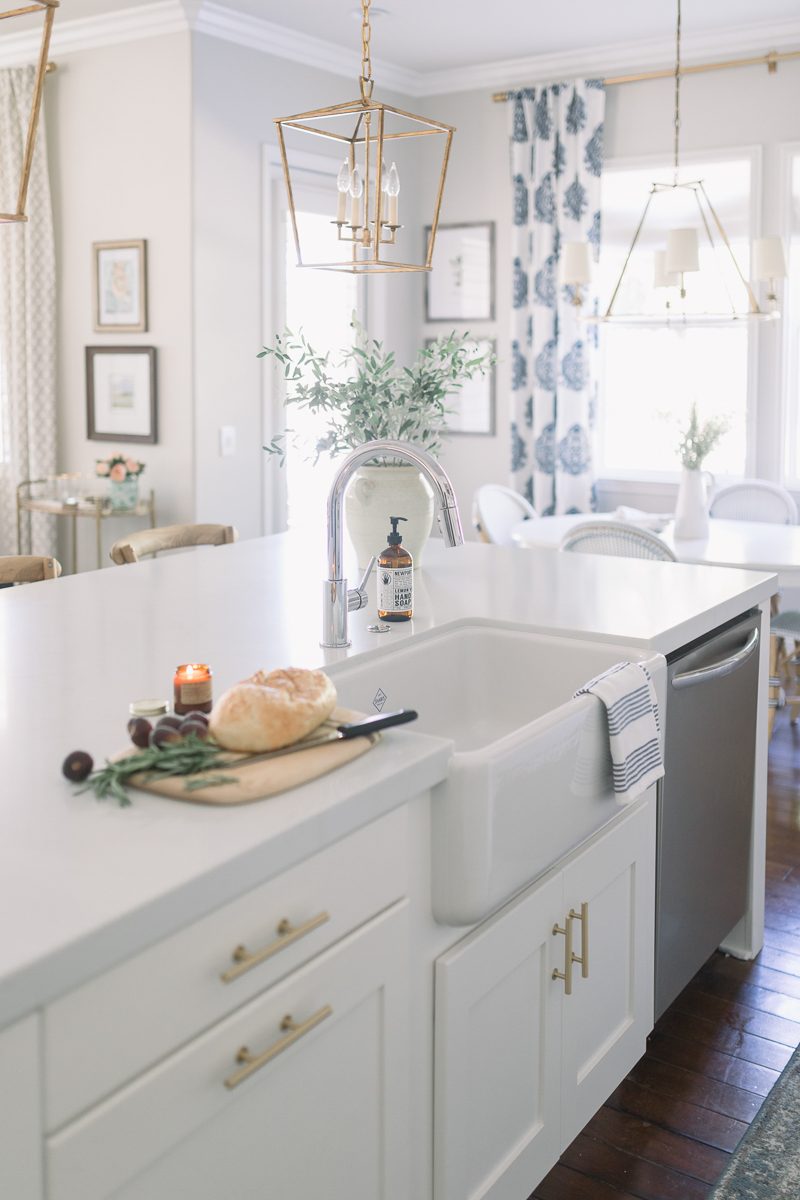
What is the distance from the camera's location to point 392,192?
2059 millimetres

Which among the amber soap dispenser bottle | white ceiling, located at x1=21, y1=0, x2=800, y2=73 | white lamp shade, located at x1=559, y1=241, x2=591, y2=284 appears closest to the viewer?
the amber soap dispenser bottle

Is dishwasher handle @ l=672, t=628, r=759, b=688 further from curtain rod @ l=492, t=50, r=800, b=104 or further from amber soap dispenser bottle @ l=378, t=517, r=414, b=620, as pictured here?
curtain rod @ l=492, t=50, r=800, b=104

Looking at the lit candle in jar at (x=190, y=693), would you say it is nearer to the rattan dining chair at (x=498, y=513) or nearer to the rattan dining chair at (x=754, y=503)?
the rattan dining chair at (x=498, y=513)

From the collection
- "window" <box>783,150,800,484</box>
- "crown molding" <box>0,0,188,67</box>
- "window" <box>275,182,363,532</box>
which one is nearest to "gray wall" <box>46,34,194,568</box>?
"crown molding" <box>0,0,188,67</box>

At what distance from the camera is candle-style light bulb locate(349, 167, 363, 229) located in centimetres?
205

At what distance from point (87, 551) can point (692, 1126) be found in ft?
12.8

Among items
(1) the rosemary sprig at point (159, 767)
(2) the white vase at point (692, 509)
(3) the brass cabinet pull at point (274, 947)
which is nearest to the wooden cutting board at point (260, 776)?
(1) the rosemary sprig at point (159, 767)

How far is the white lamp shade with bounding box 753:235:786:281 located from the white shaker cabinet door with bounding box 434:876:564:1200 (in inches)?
115

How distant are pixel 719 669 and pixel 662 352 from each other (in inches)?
137

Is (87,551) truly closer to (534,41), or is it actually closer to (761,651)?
(534,41)

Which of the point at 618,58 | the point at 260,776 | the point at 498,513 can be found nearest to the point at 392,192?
the point at 260,776

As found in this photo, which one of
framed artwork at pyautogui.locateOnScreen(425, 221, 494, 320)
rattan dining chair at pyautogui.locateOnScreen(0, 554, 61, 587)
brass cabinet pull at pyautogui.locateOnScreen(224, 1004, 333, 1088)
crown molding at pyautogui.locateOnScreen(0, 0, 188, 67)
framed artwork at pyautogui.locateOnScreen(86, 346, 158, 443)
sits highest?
crown molding at pyautogui.locateOnScreen(0, 0, 188, 67)

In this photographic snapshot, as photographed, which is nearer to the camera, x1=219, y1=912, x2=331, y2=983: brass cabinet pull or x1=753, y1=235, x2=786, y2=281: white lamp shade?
x1=219, y1=912, x2=331, y2=983: brass cabinet pull

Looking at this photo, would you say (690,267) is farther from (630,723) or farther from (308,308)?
(630,723)
